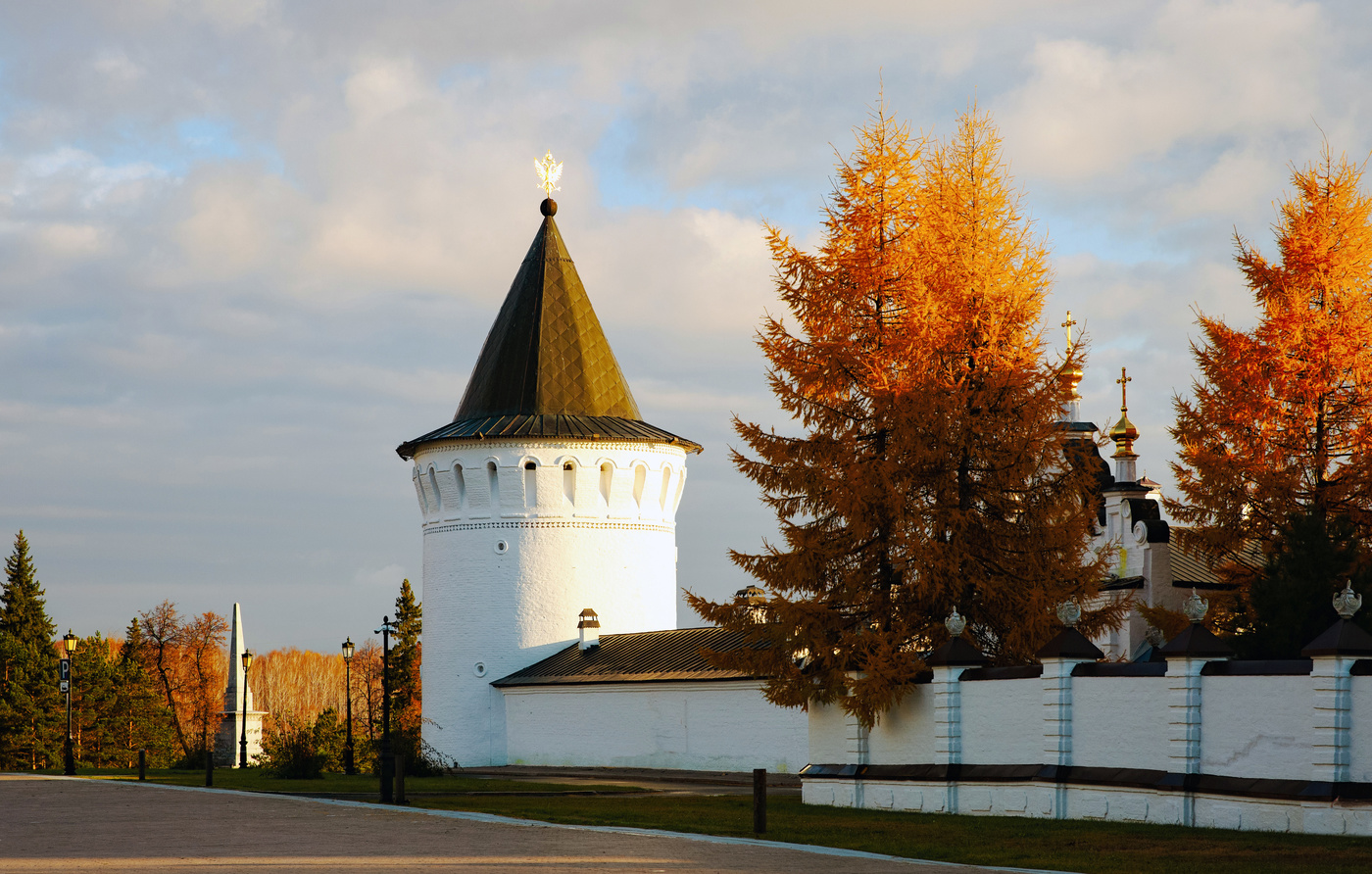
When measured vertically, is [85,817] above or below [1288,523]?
below

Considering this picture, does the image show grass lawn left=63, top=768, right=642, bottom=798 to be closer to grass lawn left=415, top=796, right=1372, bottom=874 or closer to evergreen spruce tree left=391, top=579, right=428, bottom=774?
grass lawn left=415, top=796, right=1372, bottom=874

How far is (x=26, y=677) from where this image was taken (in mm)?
55219

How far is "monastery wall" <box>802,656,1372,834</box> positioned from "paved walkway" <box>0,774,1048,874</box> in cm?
448

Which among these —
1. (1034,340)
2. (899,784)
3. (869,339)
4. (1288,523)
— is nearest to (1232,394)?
(1288,523)

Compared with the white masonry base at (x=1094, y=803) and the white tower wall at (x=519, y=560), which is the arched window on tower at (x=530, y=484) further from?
the white masonry base at (x=1094, y=803)

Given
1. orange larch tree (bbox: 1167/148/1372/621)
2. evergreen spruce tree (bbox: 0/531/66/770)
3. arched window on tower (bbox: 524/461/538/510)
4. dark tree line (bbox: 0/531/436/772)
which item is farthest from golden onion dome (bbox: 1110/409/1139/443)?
evergreen spruce tree (bbox: 0/531/66/770)

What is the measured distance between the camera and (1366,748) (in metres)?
15.1

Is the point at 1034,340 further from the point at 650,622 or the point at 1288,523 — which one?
the point at 650,622

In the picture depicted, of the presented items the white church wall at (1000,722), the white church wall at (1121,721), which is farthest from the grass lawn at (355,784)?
the white church wall at (1121,721)

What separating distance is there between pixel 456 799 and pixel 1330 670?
1361cm

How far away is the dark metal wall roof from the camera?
32500 mm

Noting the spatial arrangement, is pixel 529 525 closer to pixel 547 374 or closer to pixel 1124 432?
pixel 547 374

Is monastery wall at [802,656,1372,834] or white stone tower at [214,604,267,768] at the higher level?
monastery wall at [802,656,1372,834]

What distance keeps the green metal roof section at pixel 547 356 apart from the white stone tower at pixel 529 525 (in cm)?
5
